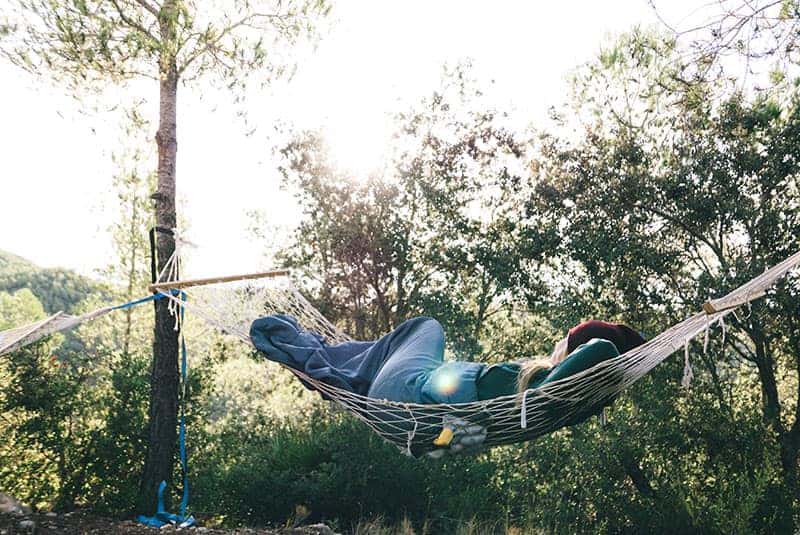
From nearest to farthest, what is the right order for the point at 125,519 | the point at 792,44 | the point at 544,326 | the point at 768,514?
the point at 792,44 < the point at 125,519 < the point at 768,514 < the point at 544,326

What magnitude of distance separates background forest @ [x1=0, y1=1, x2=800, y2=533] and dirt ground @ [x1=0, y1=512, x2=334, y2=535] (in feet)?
Result: 0.79

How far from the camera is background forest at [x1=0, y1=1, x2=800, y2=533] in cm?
411

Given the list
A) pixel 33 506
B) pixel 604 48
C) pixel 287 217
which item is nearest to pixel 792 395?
pixel 604 48

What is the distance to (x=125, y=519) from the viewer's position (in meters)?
3.89

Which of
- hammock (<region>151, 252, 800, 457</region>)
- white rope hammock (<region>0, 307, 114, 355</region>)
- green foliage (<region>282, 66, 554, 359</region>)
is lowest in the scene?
hammock (<region>151, 252, 800, 457</region>)

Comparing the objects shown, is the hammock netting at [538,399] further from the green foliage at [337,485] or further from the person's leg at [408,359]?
the green foliage at [337,485]

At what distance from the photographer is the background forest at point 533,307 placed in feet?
13.5

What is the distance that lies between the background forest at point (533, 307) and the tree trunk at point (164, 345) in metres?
0.18

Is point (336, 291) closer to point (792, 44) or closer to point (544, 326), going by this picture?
point (544, 326)

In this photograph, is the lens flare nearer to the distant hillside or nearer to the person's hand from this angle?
the person's hand

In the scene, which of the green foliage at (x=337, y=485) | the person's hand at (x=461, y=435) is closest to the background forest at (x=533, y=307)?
the green foliage at (x=337, y=485)

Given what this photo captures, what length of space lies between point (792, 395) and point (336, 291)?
3.15 m

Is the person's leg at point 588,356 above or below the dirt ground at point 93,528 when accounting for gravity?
above

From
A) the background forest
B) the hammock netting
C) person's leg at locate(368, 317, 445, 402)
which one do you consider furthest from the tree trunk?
person's leg at locate(368, 317, 445, 402)
